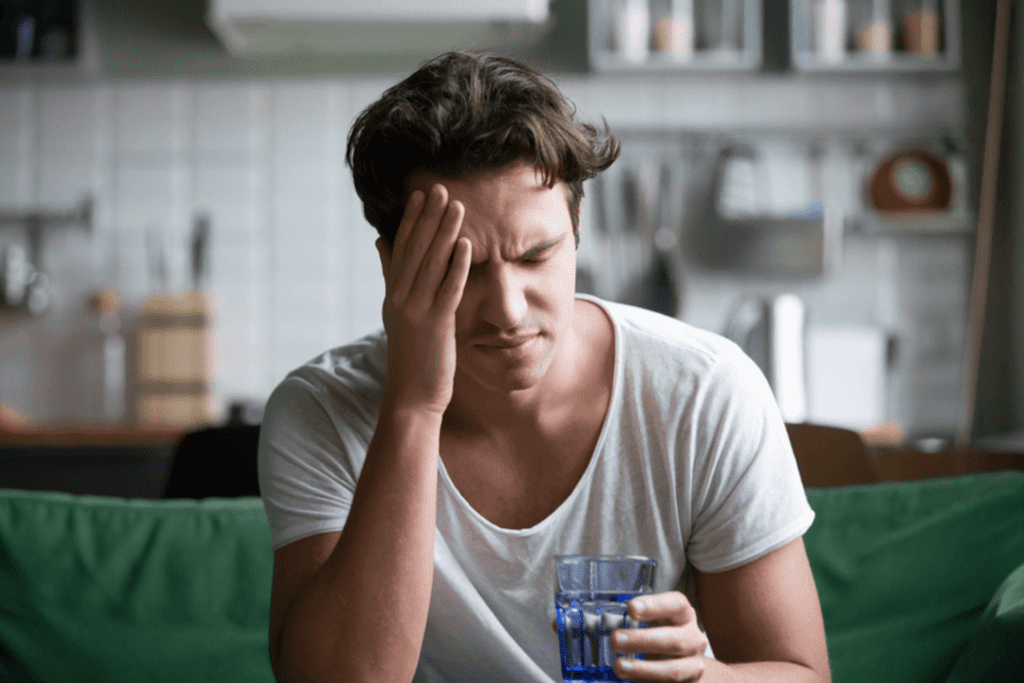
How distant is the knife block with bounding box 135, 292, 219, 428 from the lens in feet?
10.1

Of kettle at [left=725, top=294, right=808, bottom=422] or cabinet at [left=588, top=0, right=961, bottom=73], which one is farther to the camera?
cabinet at [left=588, top=0, right=961, bottom=73]

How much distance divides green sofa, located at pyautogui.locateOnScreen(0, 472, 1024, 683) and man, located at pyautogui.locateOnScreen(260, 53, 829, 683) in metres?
0.31

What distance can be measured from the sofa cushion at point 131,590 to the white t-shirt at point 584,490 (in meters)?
0.31

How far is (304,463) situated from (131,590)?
0.42 m

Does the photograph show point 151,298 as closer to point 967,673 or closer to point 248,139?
point 248,139

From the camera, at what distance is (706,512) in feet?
3.50

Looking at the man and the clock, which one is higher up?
the clock

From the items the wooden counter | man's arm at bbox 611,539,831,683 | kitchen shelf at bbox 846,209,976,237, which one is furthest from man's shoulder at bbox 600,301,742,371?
kitchen shelf at bbox 846,209,976,237

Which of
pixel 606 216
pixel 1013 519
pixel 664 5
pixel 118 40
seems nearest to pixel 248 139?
pixel 118 40

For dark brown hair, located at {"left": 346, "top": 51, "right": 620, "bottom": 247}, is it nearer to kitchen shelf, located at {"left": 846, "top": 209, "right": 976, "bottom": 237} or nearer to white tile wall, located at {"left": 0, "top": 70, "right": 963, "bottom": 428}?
white tile wall, located at {"left": 0, "top": 70, "right": 963, "bottom": 428}

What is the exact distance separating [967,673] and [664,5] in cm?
273

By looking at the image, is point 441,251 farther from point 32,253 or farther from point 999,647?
point 32,253

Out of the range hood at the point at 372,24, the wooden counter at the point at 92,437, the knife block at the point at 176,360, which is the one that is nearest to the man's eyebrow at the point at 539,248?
the wooden counter at the point at 92,437

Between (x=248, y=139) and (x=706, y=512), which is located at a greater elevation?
(x=248, y=139)
